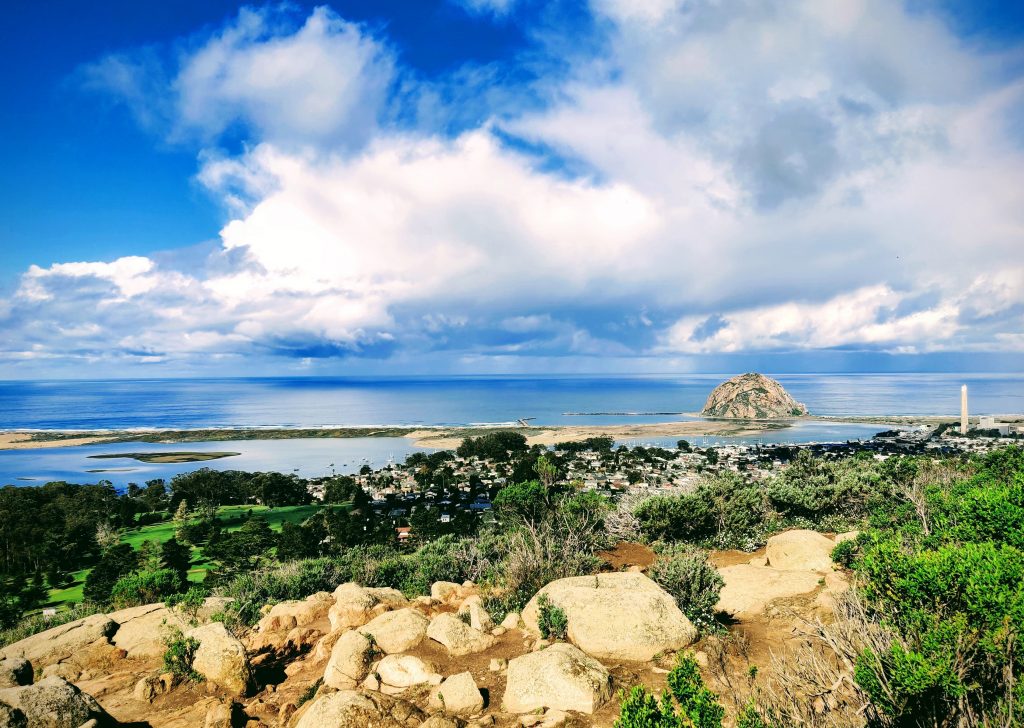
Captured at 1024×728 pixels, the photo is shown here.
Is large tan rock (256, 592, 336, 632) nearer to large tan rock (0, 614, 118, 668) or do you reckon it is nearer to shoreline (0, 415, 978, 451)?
large tan rock (0, 614, 118, 668)

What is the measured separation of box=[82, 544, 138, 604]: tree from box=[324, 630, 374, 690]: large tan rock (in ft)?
63.4

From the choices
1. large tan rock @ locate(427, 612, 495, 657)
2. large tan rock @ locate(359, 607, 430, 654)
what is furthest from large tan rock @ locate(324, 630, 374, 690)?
large tan rock @ locate(427, 612, 495, 657)

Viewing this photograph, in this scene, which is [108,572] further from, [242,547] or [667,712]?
[667,712]

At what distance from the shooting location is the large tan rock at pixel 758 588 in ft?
36.9

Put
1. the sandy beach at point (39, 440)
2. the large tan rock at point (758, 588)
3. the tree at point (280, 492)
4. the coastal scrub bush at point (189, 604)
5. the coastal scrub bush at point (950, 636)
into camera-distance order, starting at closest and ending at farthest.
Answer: the coastal scrub bush at point (950, 636), the large tan rock at point (758, 588), the coastal scrub bush at point (189, 604), the tree at point (280, 492), the sandy beach at point (39, 440)

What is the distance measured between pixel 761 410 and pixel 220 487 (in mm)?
108414

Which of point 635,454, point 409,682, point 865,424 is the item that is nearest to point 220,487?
point 635,454

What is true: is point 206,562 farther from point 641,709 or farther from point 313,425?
point 313,425

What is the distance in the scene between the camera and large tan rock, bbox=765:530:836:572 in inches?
551

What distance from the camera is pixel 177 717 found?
29.2 feet

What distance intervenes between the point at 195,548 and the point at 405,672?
34.5 metres

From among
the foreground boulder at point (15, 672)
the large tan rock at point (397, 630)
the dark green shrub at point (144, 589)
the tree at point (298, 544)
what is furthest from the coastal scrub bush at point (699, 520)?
the dark green shrub at point (144, 589)

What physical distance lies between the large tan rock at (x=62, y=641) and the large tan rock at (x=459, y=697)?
10.4 metres

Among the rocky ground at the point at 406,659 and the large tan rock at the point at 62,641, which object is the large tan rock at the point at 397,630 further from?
the large tan rock at the point at 62,641
